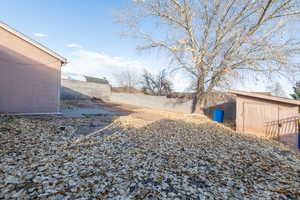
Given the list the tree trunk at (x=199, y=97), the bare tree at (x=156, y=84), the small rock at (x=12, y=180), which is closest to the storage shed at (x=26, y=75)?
the small rock at (x=12, y=180)

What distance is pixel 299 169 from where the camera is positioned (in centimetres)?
276

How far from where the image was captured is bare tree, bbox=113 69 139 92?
27.6 metres

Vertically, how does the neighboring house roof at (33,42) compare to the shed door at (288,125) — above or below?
above

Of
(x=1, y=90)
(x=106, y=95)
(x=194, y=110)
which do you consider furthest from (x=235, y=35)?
(x=106, y=95)

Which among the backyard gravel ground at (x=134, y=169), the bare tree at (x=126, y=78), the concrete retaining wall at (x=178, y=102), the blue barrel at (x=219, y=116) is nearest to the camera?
the backyard gravel ground at (x=134, y=169)

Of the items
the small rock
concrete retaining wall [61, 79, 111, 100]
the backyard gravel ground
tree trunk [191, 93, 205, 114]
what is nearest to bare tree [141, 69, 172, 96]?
concrete retaining wall [61, 79, 111, 100]

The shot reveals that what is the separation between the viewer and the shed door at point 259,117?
616 cm

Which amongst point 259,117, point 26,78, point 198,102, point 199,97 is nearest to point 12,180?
point 26,78

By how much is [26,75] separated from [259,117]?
10.8 m

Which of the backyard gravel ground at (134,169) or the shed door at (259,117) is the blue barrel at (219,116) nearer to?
the shed door at (259,117)

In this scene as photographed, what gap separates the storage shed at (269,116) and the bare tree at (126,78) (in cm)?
2199

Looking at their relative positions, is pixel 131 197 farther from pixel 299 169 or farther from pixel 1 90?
pixel 1 90

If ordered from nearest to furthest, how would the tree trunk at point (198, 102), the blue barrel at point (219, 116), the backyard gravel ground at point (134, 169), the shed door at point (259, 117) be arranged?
the backyard gravel ground at point (134, 169) < the shed door at point (259, 117) < the blue barrel at point (219, 116) < the tree trunk at point (198, 102)

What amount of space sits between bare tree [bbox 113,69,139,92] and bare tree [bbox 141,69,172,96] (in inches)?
191
